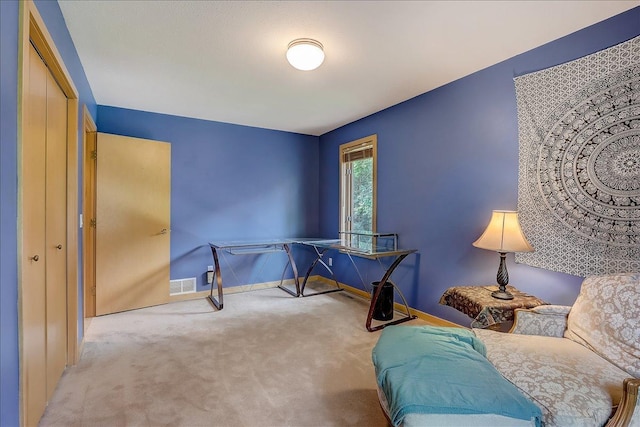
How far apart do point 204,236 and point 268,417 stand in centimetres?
287

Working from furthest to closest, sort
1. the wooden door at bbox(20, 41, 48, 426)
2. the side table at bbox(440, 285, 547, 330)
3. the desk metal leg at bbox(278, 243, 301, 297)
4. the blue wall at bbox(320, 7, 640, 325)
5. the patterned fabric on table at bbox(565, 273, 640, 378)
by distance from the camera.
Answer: the desk metal leg at bbox(278, 243, 301, 297), the blue wall at bbox(320, 7, 640, 325), the side table at bbox(440, 285, 547, 330), the patterned fabric on table at bbox(565, 273, 640, 378), the wooden door at bbox(20, 41, 48, 426)

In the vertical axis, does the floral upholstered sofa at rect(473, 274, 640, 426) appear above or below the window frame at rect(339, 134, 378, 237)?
below

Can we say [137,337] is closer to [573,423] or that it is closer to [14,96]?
[14,96]

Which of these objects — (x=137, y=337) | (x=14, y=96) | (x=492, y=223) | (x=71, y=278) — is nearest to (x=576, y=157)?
(x=492, y=223)

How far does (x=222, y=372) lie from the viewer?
7.18ft

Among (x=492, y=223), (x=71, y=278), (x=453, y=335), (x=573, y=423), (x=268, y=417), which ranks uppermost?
(x=492, y=223)

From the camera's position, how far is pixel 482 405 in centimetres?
119

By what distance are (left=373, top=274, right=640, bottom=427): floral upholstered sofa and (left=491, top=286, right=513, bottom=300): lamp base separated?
0.25 meters

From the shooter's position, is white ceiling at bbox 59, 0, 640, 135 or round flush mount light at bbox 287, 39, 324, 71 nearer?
white ceiling at bbox 59, 0, 640, 135

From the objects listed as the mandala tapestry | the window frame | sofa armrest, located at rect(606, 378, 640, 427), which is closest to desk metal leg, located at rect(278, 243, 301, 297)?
the window frame

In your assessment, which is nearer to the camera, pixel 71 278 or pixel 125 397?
pixel 125 397

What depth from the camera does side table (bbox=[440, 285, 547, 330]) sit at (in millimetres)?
1997

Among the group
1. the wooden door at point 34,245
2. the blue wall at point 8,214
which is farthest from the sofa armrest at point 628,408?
the wooden door at point 34,245

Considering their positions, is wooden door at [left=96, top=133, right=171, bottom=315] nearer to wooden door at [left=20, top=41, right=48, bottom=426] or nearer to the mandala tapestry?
wooden door at [left=20, top=41, right=48, bottom=426]
